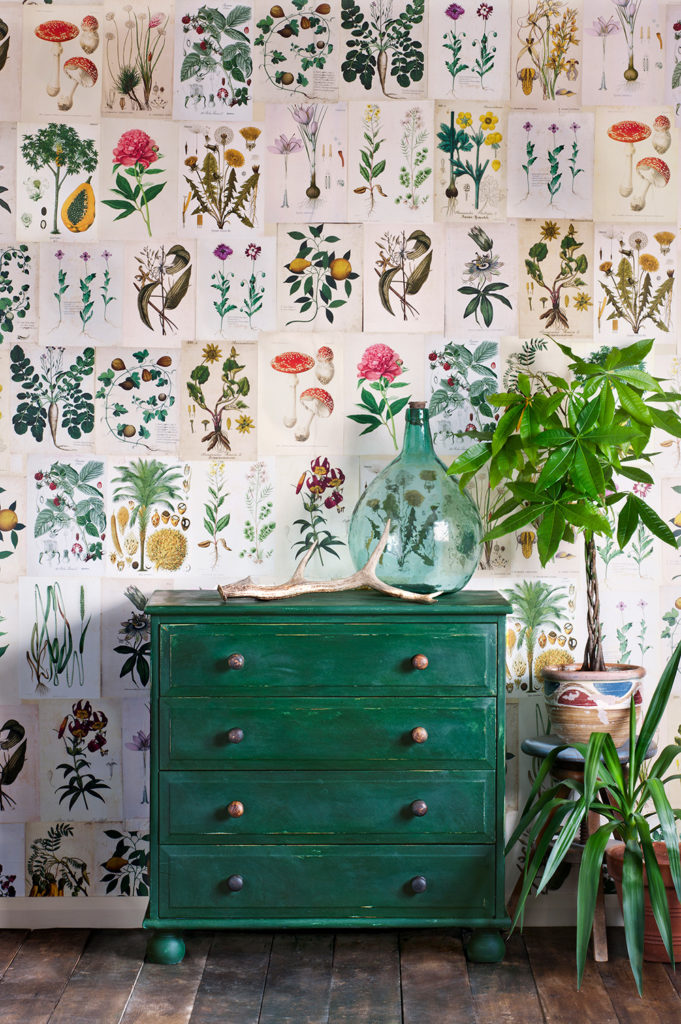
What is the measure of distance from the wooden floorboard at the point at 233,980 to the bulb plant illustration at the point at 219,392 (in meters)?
1.30

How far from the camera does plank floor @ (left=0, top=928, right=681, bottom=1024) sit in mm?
2234

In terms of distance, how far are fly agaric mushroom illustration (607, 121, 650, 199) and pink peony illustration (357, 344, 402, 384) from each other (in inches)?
32.8

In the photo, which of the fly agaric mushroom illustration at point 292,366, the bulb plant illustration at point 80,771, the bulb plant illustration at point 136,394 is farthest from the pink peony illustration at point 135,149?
the bulb plant illustration at point 80,771

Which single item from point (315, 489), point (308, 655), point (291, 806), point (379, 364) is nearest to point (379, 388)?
point (379, 364)

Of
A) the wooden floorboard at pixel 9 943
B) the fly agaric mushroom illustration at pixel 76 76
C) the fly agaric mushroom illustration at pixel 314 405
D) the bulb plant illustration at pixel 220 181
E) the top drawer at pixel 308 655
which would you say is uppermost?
the fly agaric mushroom illustration at pixel 76 76

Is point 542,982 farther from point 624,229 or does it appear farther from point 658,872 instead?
point 624,229

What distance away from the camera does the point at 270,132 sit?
9.18ft

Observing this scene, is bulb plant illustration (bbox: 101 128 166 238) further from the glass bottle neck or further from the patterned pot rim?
the patterned pot rim

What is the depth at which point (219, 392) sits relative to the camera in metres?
2.81

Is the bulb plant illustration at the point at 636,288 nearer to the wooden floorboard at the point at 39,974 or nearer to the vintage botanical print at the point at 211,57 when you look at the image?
the vintage botanical print at the point at 211,57

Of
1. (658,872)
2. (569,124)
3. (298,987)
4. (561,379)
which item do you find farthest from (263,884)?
(569,124)

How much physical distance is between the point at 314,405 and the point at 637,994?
1678 millimetres

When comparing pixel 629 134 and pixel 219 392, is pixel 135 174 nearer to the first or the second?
pixel 219 392

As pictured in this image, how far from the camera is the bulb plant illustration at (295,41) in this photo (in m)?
2.79
